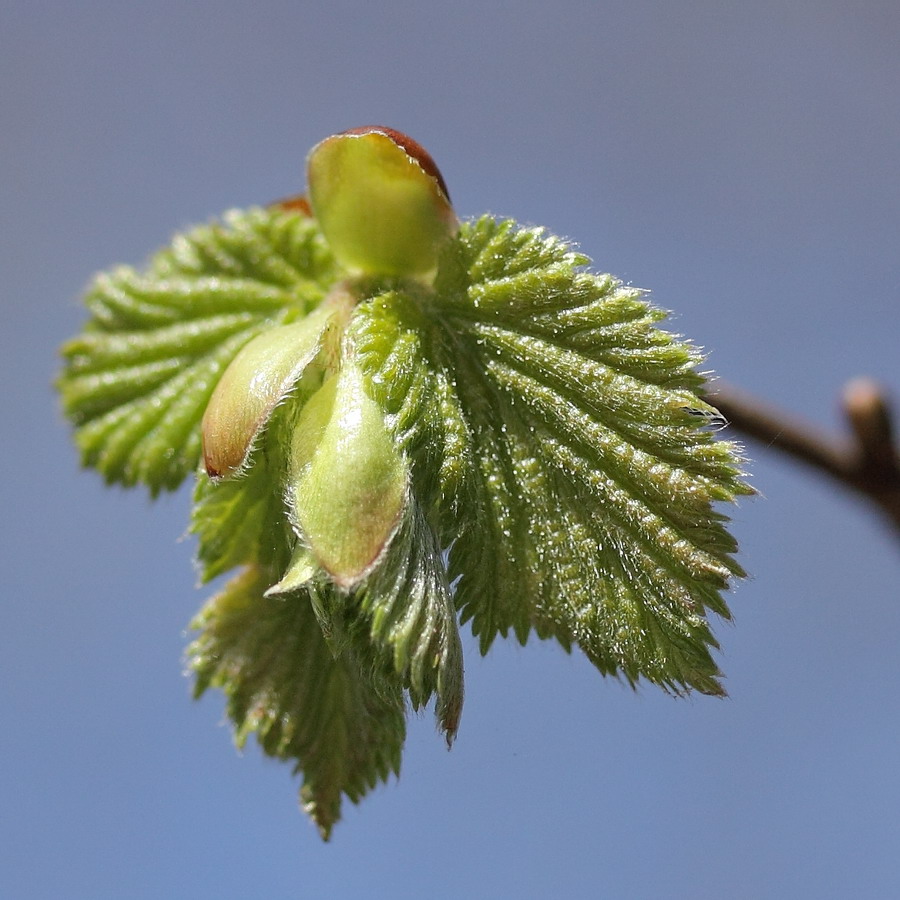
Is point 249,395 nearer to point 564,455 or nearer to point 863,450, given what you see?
point 564,455

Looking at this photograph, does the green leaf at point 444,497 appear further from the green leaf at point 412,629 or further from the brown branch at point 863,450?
the brown branch at point 863,450

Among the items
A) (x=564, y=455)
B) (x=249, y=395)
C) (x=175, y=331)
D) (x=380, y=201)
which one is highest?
(x=175, y=331)

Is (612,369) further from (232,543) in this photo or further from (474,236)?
(232,543)

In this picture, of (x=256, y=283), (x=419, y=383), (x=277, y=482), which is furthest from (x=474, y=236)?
(x=256, y=283)

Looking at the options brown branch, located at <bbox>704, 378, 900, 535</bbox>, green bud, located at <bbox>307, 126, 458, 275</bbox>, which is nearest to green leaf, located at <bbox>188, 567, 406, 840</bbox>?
green bud, located at <bbox>307, 126, 458, 275</bbox>

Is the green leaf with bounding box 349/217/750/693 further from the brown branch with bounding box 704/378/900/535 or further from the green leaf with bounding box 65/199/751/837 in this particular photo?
the brown branch with bounding box 704/378/900/535

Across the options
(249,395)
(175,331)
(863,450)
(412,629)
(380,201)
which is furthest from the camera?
(863,450)

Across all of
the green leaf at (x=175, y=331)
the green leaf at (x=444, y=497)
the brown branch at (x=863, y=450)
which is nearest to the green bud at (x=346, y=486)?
the green leaf at (x=444, y=497)

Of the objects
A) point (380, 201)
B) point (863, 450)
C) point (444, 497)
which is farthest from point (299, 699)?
point (863, 450)
